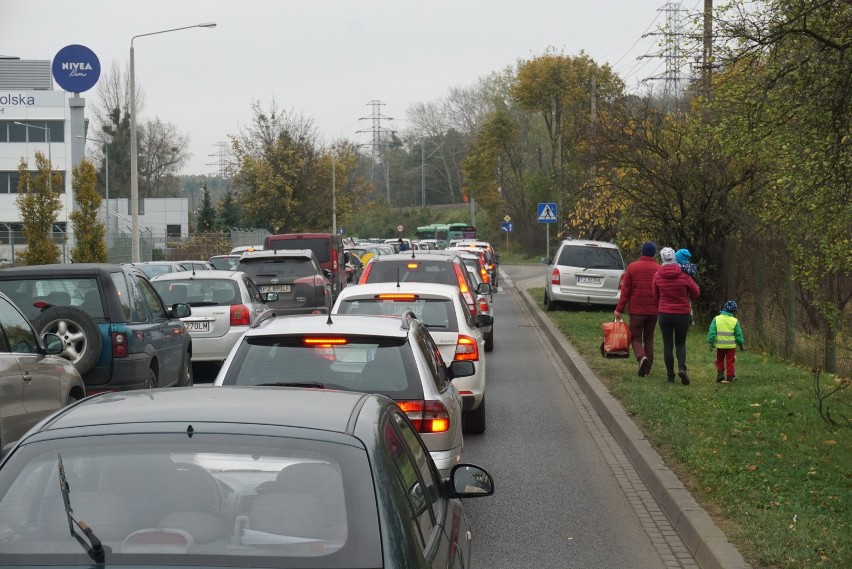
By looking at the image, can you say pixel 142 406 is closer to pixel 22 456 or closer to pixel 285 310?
pixel 22 456

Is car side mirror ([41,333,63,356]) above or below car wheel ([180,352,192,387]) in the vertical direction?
above

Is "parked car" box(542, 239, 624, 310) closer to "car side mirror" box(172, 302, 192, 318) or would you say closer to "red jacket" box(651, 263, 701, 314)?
"red jacket" box(651, 263, 701, 314)

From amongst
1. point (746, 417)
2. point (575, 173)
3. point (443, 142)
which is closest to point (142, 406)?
point (746, 417)

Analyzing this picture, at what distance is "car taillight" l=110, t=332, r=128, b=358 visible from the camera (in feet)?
38.5

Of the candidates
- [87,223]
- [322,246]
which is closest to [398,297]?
[322,246]

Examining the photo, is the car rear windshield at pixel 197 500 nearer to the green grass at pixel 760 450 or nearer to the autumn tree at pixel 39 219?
the green grass at pixel 760 450

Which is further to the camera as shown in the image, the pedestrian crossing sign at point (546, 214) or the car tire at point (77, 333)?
the pedestrian crossing sign at point (546, 214)

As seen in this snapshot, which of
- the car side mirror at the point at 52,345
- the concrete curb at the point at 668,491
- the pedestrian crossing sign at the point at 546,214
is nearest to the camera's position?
the concrete curb at the point at 668,491

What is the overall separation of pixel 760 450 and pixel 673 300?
4887 millimetres

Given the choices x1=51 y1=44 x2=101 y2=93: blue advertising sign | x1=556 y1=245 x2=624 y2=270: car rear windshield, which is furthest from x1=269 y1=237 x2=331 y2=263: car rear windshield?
x1=51 y1=44 x2=101 y2=93: blue advertising sign

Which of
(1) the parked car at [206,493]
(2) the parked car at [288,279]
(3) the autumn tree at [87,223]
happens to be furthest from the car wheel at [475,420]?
(3) the autumn tree at [87,223]

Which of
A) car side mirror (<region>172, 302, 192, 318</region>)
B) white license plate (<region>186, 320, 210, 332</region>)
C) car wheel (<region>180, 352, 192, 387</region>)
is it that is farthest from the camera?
white license plate (<region>186, 320, 210, 332</region>)

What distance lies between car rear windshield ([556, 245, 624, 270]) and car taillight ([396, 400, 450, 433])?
72.7 ft

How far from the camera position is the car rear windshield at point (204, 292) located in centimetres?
1670
